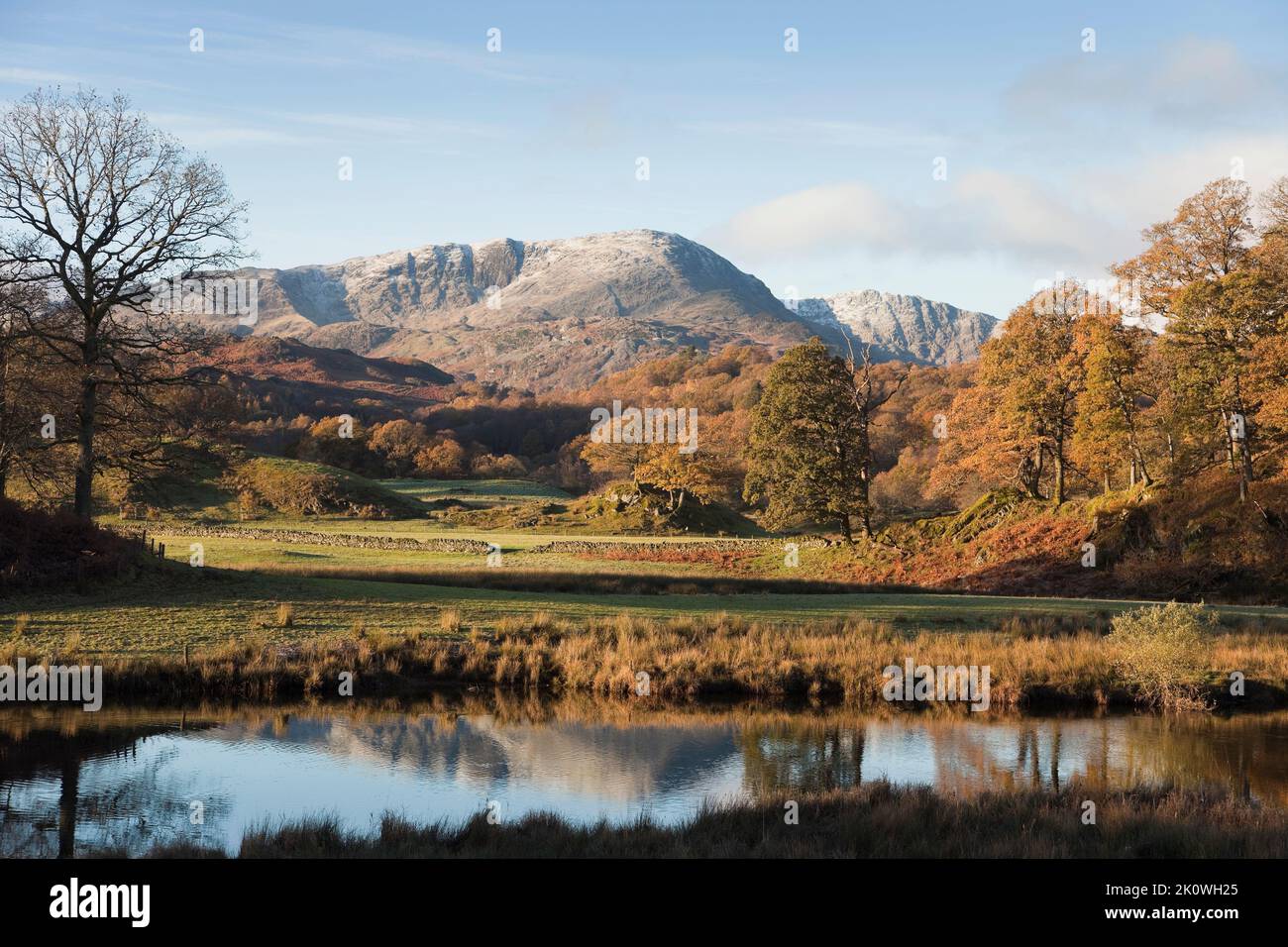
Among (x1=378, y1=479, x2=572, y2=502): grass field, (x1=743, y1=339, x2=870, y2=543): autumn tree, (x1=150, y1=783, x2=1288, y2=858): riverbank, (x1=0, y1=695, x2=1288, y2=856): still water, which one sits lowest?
(x1=0, y1=695, x2=1288, y2=856): still water

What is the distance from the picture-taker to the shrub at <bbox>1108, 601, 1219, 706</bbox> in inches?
921

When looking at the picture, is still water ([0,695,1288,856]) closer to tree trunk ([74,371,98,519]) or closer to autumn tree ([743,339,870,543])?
tree trunk ([74,371,98,519])

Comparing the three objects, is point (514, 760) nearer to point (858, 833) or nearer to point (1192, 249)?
point (858, 833)

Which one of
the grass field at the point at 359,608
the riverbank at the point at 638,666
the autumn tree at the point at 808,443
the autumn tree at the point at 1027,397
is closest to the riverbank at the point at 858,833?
the riverbank at the point at 638,666

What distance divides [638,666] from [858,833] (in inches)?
460

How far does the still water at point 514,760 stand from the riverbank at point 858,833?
126cm

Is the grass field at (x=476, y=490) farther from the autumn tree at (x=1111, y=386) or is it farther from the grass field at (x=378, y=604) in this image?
the autumn tree at (x=1111, y=386)

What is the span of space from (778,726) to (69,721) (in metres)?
14.1

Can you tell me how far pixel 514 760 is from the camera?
17859 mm

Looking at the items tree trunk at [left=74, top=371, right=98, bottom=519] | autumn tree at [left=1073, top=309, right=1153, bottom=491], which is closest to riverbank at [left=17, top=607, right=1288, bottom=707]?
tree trunk at [left=74, top=371, right=98, bottom=519]

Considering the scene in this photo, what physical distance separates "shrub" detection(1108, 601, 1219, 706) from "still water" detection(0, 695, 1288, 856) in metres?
1.04

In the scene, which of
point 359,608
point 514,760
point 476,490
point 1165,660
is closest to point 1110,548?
point 1165,660

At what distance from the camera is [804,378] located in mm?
52656

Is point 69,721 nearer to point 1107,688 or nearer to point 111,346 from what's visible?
point 111,346
